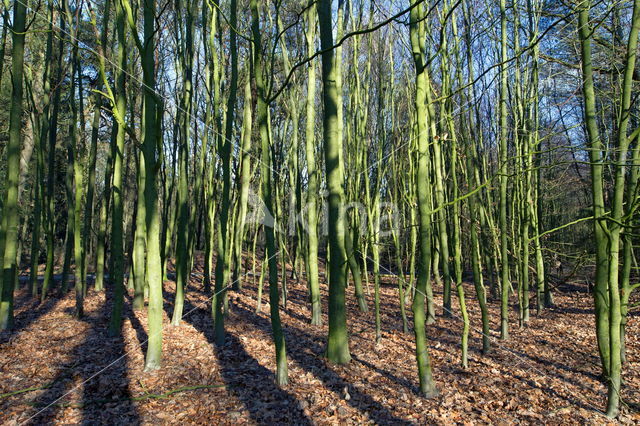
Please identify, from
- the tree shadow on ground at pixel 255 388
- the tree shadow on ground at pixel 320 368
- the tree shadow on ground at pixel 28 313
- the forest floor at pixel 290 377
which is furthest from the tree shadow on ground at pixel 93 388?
the tree shadow on ground at pixel 320 368

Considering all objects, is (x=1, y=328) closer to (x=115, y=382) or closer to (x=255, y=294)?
(x=115, y=382)

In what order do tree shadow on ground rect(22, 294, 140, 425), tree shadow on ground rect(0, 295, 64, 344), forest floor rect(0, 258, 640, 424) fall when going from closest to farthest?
tree shadow on ground rect(22, 294, 140, 425) < forest floor rect(0, 258, 640, 424) < tree shadow on ground rect(0, 295, 64, 344)

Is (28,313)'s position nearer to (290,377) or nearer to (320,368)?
(290,377)

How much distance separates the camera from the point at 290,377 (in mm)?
4574

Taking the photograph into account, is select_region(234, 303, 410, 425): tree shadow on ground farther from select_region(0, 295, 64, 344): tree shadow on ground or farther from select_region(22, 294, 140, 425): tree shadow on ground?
select_region(0, 295, 64, 344): tree shadow on ground

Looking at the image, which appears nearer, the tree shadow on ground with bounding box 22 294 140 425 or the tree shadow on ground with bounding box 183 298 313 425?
the tree shadow on ground with bounding box 22 294 140 425

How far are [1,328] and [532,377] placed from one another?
6537 millimetres

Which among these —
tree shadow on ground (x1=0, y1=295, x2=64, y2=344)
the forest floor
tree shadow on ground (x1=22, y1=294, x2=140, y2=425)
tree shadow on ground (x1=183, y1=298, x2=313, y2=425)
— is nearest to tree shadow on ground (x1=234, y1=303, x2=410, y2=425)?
the forest floor

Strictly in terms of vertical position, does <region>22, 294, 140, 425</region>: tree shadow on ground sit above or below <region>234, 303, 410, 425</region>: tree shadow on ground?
above

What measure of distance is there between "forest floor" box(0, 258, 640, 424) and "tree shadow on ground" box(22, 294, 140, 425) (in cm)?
2

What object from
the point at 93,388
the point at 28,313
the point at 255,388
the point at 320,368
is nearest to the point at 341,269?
the point at 320,368

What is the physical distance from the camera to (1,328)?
19.1 ft

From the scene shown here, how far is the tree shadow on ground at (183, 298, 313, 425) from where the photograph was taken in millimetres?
3707

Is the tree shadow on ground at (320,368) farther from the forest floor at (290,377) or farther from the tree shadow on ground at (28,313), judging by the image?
the tree shadow on ground at (28,313)
